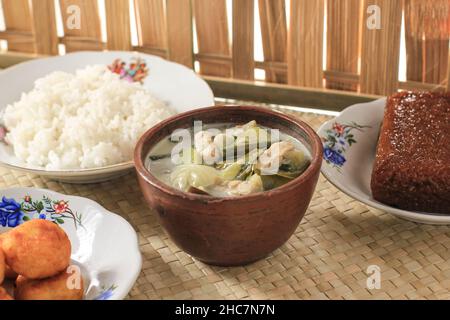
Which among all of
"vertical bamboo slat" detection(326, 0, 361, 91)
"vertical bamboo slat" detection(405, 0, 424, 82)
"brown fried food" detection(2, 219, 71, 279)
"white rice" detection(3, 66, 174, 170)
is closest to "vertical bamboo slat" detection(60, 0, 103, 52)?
"white rice" detection(3, 66, 174, 170)

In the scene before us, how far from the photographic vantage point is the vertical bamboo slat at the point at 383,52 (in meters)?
1.90

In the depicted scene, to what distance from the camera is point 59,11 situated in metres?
2.30

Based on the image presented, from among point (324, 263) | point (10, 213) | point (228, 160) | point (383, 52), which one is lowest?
point (324, 263)

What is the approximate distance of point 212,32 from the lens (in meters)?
2.15

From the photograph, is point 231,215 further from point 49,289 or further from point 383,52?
point 383,52

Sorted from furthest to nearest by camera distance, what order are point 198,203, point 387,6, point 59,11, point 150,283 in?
point 59,11 → point 387,6 → point 150,283 → point 198,203

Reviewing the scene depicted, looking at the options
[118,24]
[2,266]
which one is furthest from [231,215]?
[118,24]

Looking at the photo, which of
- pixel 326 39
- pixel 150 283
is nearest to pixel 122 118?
pixel 150 283

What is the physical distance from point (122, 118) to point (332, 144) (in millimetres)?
508

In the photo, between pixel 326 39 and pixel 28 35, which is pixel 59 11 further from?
pixel 326 39

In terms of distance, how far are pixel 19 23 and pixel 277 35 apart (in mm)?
871

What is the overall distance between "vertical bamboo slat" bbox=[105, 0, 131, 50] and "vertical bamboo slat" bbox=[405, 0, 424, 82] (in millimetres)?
826

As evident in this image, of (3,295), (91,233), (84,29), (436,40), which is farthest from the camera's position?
(84,29)

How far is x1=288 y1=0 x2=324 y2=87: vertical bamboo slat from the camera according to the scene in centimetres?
199
